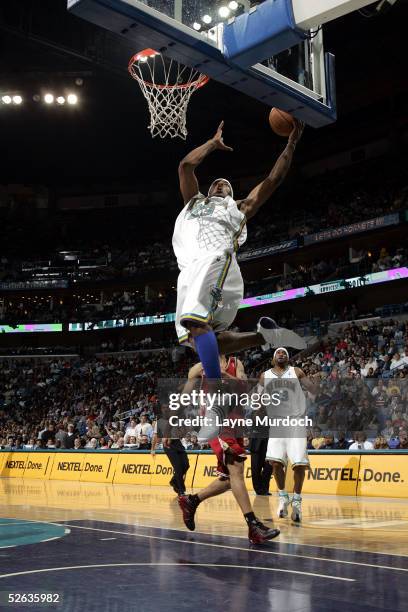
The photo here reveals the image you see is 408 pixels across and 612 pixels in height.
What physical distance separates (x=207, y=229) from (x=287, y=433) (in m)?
4.06

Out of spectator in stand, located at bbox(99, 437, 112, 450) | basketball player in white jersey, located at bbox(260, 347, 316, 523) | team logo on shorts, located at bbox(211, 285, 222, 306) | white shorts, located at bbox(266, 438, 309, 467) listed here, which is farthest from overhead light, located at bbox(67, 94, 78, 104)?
team logo on shorts, located at bbox(211, 285, 222, 306)

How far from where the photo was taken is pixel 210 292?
4312mm

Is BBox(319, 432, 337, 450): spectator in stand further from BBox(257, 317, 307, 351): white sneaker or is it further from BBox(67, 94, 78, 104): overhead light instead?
BBox(67, 94, 78, 104): overhead light

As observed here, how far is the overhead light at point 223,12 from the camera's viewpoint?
5.52 metres

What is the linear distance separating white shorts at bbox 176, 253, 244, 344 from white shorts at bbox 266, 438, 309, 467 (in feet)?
12.1

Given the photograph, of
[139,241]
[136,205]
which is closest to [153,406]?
[139,241]

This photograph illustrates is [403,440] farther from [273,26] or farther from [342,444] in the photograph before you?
[273,26]

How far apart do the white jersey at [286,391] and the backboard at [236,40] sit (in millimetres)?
3444

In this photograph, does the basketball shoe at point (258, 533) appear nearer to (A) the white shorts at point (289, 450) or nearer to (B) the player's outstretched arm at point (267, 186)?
(A) the white shorts at point (289, 450)

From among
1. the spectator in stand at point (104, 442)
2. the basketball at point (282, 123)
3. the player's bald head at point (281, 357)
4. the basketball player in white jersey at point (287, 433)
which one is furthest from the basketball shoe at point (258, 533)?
the spectator in stand at point (104, 442)

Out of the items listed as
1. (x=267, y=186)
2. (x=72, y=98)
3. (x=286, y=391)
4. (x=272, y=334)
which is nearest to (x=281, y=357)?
(x=286, y=391)

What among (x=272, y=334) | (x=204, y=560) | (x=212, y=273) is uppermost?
(x=212, y=273)

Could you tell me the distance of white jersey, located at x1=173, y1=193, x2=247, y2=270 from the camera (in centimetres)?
448

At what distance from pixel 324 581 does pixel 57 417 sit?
25138 mm
